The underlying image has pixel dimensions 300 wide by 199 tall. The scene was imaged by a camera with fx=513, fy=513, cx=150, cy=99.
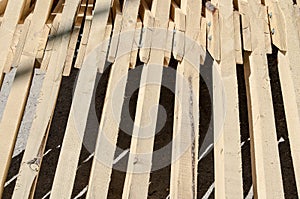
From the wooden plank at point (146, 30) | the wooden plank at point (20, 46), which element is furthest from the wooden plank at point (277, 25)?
the wooden plank at point (20, 46)

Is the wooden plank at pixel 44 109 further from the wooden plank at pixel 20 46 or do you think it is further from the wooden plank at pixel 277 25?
the wooden plank at pixel 277 25

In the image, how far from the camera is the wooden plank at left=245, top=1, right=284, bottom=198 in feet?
3.93

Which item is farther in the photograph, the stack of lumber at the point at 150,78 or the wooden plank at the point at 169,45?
the wooden plank at the point at 169,45

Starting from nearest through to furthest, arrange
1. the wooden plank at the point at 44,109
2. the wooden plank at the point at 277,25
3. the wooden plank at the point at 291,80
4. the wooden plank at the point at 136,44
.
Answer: the wooden plank at the point at 44,109 → the wooden plank at the point at 291,80 → the wooden plank at the point at 136,44 → the wooden plank at the point at 277,25

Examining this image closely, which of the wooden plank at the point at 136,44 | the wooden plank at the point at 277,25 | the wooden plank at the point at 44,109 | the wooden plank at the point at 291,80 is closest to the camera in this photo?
the wooden plank at the point at 44,109

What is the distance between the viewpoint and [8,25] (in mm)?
1443

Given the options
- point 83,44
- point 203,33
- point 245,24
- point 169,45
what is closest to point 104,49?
point 83,44

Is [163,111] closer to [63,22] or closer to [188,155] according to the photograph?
[63,22]

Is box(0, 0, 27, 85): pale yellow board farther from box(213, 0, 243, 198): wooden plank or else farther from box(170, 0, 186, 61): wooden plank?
box(213, 0, 243, 198): wooden plank

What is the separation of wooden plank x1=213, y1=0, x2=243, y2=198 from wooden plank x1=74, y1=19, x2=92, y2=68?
1.20 ft

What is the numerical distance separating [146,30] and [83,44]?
0.19 m

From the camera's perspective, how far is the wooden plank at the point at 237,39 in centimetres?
146

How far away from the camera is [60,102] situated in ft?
6.79

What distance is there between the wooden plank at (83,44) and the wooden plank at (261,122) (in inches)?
18.2
